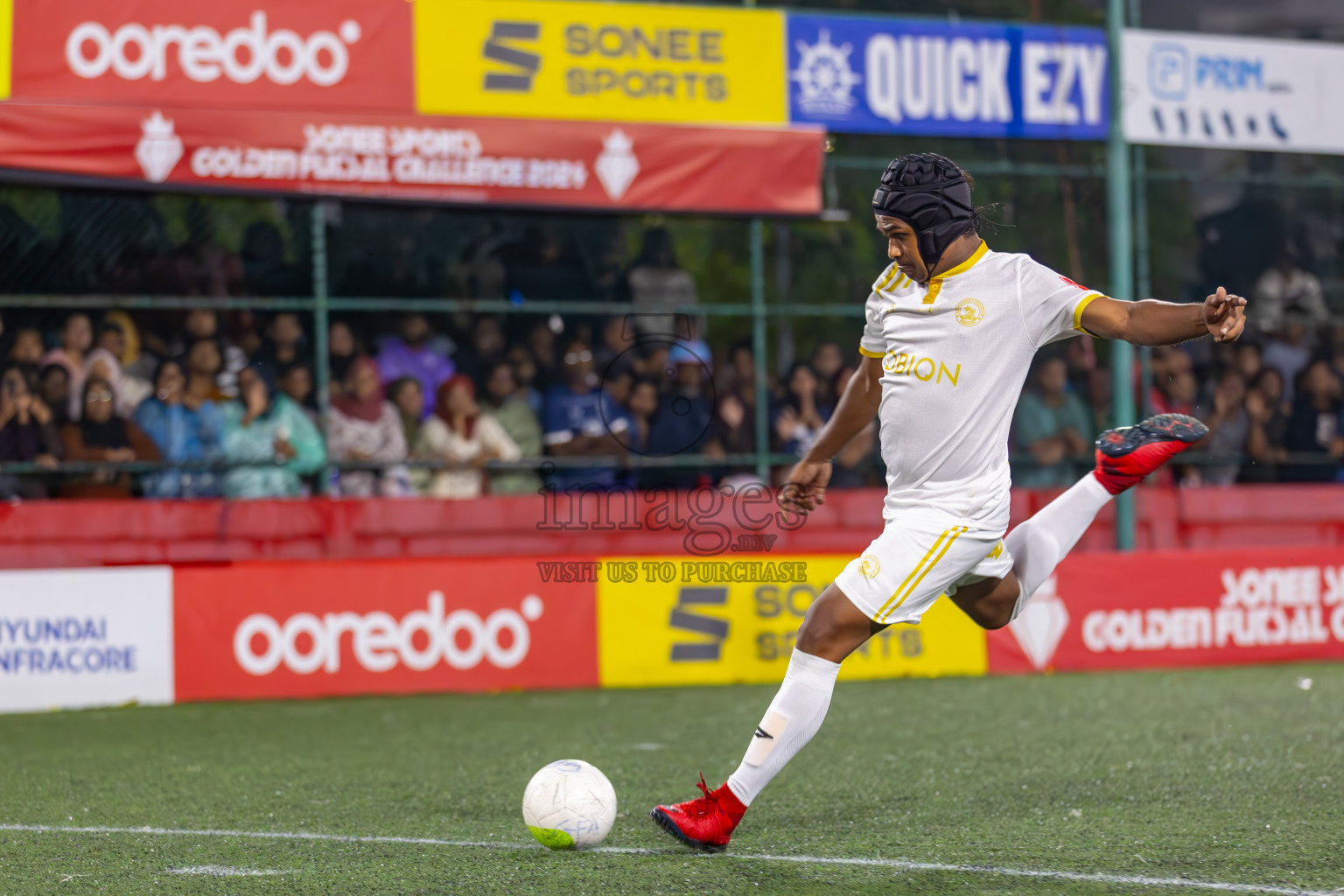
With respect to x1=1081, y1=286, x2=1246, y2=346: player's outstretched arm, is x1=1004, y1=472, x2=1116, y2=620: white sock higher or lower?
lower

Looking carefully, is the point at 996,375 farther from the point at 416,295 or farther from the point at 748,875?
the point at 416,295

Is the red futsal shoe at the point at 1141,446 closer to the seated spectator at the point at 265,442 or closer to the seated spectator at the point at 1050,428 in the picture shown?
the seated spectator at the point at 265,442

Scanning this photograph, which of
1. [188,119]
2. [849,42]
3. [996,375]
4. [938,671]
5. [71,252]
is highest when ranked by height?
[849,42]

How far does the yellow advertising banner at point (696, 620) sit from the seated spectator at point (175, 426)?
318 cm

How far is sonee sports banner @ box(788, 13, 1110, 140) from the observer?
1365 centimetres

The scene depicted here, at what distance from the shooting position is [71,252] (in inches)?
474

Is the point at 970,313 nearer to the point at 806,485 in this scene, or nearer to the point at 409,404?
the point at 806,485

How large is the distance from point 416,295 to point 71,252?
2729 millimetres

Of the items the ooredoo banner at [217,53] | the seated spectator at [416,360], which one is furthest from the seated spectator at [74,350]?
the seated spectator at [416,360]

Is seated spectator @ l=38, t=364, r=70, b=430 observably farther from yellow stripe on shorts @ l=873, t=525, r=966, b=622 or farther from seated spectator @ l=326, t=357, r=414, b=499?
yellow stripe on shorts @ l=873, t=525, r=966, b=622

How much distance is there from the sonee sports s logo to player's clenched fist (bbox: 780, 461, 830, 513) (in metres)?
7.74

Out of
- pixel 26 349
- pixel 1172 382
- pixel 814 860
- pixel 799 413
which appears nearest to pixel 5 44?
pixel 26 349

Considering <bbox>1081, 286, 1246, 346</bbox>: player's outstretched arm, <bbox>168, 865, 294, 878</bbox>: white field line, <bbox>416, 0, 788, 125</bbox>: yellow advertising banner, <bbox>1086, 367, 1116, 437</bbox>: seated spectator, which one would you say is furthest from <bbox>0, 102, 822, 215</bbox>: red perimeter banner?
<bbox>1081, 286, 1246, 346</bbox>: player's outstretched arm

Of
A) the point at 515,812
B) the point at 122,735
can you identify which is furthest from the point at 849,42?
the point at 515,812
